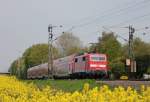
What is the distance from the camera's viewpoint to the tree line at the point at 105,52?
7075 centimetres

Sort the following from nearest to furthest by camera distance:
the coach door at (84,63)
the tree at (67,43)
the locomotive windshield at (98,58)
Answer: the coach door at (84,63) → the locomotive windshield at (98,58) → the tree at (67,43)

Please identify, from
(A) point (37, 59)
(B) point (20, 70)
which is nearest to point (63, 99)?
(B) point (20, 70)

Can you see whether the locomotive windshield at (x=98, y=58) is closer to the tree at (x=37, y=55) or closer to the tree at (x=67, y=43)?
the tree at (x=37, y=55)

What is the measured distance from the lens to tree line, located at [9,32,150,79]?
232ft

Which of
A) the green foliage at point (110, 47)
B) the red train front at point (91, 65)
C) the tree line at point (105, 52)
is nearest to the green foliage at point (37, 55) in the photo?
the tree line at point (105, 52)

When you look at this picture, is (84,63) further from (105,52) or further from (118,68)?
(105,52)

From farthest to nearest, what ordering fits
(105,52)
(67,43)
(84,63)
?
1. (67,43)
2. (105,52)
3. (84,63)

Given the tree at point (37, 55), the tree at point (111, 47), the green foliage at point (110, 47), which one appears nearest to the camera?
the green foliage at point (110, 47)

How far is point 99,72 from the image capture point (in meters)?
53.7

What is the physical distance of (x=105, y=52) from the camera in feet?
309

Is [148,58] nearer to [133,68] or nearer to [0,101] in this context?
[133,68]

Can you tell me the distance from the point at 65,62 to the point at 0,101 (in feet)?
167

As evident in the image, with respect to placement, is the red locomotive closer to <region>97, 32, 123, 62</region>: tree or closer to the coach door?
the coach door

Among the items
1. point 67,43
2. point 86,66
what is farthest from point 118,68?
point 67,43
